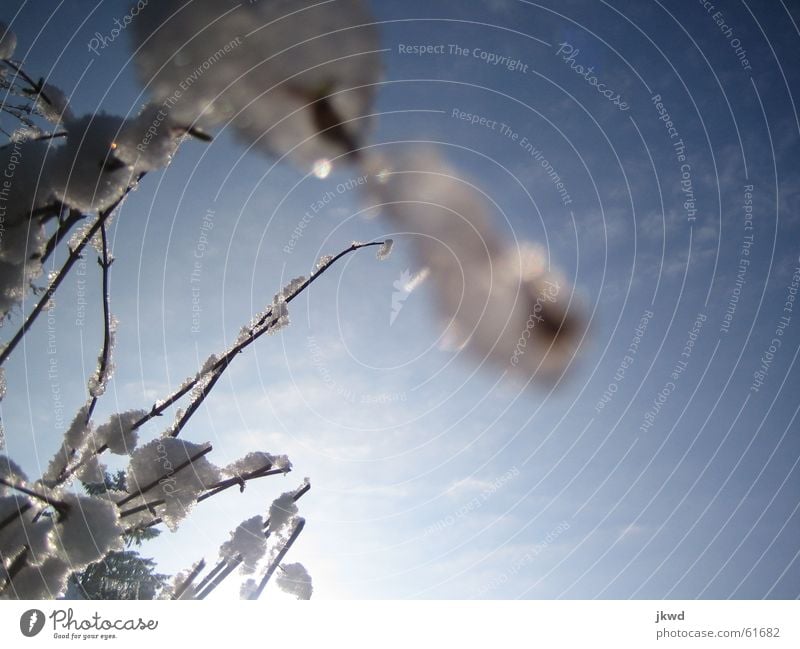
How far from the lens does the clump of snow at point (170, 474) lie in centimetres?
210

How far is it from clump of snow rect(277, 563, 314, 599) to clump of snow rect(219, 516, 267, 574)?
0.31 metres

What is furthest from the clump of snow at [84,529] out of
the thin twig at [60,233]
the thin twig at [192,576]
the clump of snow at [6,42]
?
the clump of snow at [6,42]

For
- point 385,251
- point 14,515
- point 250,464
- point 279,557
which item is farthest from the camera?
point 385,251

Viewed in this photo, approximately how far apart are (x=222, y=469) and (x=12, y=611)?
1056 mm

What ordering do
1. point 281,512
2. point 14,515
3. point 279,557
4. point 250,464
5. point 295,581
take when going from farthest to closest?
point 295,581
point 281,512
point 250,464
point 279,557
point 14,515

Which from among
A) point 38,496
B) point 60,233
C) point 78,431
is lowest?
point 38,496

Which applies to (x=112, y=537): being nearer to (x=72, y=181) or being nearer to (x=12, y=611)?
(x=12, y=611)

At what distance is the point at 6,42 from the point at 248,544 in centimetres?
275

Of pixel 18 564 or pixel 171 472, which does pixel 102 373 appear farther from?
pixel 18 564

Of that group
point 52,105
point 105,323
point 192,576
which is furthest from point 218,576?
point 52,105

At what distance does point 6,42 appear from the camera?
85.6 inches

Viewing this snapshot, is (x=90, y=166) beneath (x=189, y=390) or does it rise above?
above

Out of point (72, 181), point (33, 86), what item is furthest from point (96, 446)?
point (33, 86)

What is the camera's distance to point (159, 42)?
286 cm
